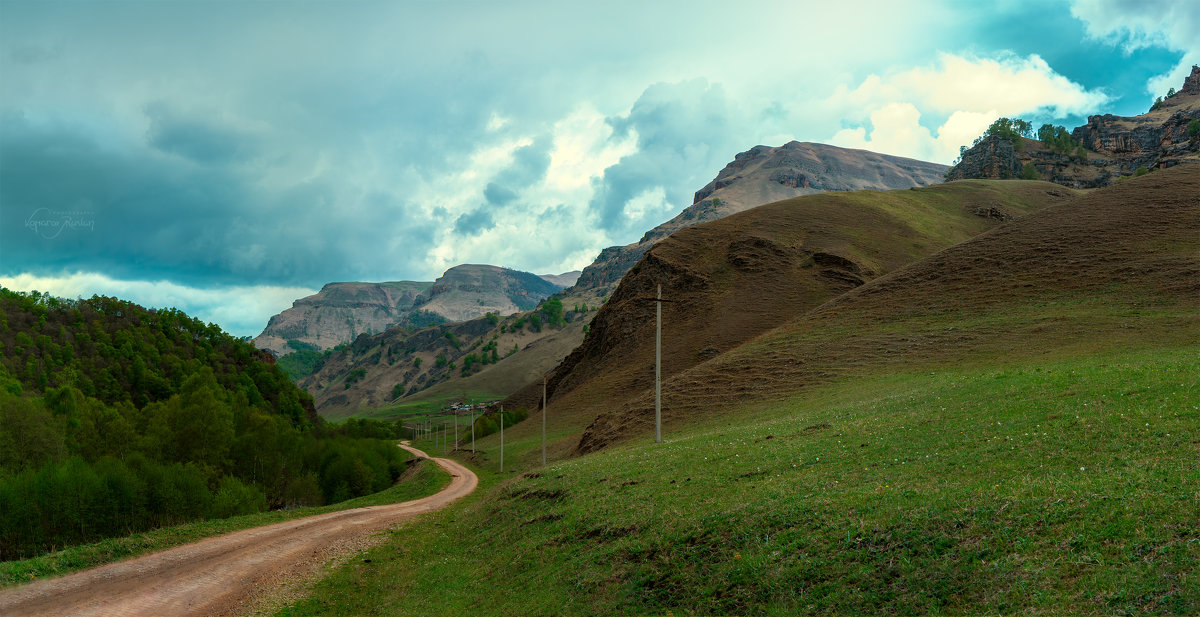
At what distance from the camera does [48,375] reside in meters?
94.6

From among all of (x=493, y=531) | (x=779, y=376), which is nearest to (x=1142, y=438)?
(x=493, y=531)

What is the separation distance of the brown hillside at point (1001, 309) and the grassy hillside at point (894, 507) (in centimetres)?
53

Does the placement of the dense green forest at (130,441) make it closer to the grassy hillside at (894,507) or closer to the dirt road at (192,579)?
the dirt road at (192,579)

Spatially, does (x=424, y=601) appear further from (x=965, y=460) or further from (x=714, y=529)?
(x=965, y=460)

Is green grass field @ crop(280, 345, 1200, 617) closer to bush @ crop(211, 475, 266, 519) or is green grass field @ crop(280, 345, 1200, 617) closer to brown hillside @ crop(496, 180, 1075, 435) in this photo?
bush @ crop(211, 475, 266, 519)

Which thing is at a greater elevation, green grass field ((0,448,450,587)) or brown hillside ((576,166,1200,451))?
brown hillside ((576,166,1200,451))

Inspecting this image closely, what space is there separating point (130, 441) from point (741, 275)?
7796 cm

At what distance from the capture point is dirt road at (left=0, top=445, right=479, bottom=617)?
18047 millimetres

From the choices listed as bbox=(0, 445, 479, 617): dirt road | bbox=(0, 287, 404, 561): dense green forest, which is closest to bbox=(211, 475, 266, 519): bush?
bbox=(0, 287, 404, 561): dense green forest

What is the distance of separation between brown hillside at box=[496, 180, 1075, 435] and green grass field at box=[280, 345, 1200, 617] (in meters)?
54.3

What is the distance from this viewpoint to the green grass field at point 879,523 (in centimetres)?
1006

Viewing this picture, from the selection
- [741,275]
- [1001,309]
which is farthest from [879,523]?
[741,275]

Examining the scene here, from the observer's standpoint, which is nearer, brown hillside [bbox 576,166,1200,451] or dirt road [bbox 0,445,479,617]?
dirt road [bbox 0,445,479,617]

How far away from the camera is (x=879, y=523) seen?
13.0 meters
